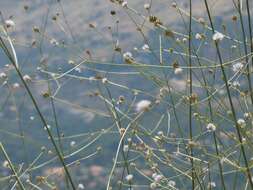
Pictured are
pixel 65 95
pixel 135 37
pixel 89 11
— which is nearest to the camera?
pixel 89 11

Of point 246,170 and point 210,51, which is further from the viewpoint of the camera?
point 210,51

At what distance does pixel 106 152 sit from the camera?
2611cm

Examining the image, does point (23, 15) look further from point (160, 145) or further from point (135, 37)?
point (160, 145)

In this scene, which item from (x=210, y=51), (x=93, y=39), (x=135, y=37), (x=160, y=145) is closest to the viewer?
(x=160, y=145)

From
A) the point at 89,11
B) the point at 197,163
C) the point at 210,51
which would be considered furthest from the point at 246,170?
the point at 210,51

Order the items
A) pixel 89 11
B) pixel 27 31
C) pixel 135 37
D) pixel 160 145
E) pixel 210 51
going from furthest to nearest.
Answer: pixel 210 51 < pixel 135 37 < pixel 89 11 < pixel 27 31 < pixel 160 145

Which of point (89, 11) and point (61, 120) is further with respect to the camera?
point (61, 120)

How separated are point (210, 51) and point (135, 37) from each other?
4566 millimetres

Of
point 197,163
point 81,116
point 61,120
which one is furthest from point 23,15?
point 197,163

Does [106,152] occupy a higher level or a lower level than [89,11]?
lower

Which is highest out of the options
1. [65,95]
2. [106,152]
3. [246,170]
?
[246,170]

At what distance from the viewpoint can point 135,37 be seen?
20.4m

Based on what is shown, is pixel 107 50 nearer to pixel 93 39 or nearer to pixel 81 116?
pixel 93 39

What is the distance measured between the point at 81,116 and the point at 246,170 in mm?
24844
